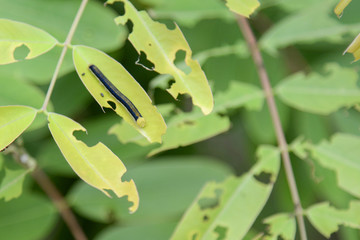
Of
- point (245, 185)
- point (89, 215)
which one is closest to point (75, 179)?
point (89, 215)

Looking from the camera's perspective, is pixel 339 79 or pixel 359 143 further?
pixel 339 79

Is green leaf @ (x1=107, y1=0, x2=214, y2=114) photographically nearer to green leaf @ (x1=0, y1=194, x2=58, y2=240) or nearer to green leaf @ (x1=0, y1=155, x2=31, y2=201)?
green leaf @ (x1=0, y1=155, x2=31, y2=201)

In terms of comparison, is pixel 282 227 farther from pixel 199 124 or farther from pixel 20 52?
pixel 20 52

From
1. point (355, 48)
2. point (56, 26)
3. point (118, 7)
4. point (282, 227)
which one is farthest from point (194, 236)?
point (118, 7)

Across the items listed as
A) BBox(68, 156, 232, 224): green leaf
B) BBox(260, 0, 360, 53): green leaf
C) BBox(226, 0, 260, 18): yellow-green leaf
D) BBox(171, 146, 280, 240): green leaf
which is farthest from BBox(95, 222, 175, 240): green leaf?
BBox(226, 0, 260, 18): yellow-green leaf

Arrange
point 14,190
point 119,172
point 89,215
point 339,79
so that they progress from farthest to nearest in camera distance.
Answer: point 89,215, point 339,79, point 14,190, point 119,172

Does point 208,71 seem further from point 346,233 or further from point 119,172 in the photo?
point 119,172

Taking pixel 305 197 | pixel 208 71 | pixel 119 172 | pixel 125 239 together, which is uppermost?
pixel 208 71

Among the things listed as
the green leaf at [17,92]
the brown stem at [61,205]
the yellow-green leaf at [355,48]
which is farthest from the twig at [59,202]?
the yellow-green leaf at [355,48]
